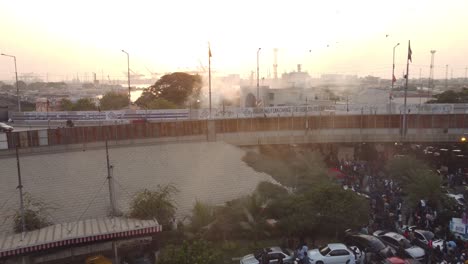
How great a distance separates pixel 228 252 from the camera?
55.8 ft

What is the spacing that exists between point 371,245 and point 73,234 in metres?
11.4

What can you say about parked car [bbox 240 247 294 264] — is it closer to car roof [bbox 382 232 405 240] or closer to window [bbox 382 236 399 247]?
window [bbox 382 236 399 247]

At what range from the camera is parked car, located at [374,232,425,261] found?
15617mm

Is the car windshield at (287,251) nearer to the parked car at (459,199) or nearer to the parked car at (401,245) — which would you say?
the parked car at (401,245)

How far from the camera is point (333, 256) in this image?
15117mm

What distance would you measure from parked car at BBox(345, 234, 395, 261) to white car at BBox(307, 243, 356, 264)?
102cm

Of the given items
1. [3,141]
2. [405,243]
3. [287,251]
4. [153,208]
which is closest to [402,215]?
[405,243]

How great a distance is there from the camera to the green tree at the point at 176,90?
57.4 meters

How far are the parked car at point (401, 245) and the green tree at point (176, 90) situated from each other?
42225 mm

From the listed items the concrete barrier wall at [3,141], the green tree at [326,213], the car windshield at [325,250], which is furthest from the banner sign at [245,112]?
the car windshield at [325,250]

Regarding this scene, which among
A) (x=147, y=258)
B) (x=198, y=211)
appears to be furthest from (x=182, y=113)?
(x=147, y=258)

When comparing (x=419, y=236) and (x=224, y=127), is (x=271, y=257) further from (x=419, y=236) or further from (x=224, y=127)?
(x=224, y=127)

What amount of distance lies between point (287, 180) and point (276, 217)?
569 centimetres

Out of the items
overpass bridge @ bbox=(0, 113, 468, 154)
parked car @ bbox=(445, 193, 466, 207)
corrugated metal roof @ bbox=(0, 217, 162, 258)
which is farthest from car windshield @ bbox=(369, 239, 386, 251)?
overpass bridge @ bbox=(0, 113, 468, 154)
